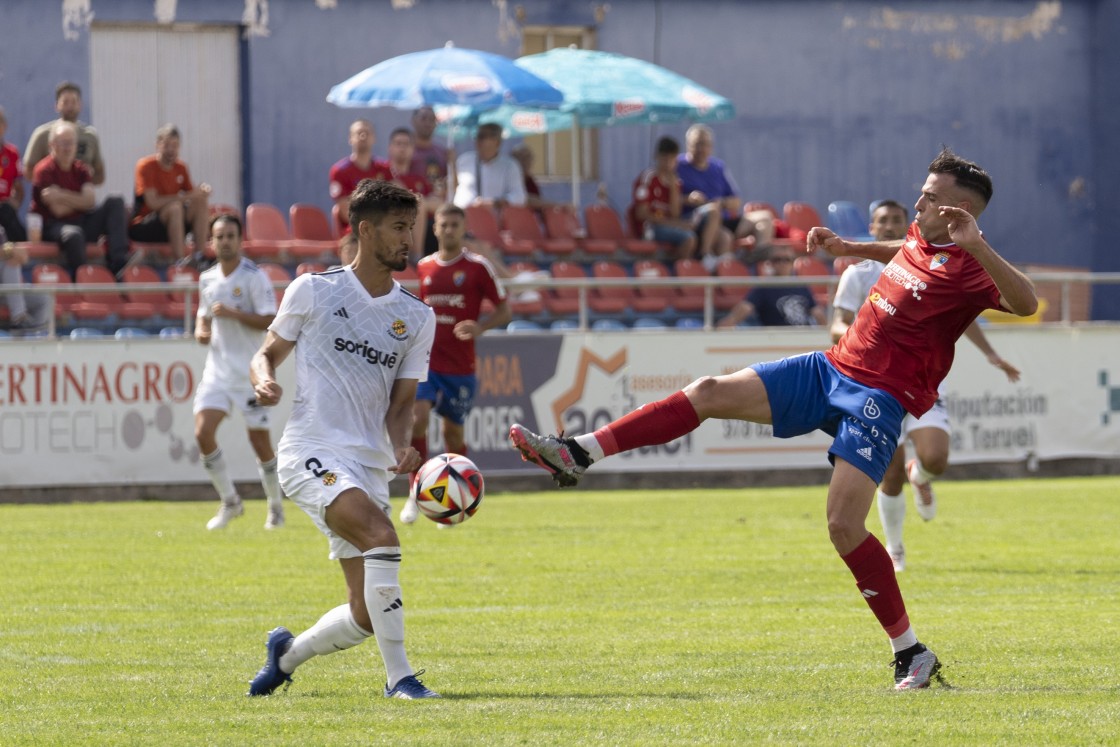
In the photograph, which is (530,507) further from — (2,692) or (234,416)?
(2,692)

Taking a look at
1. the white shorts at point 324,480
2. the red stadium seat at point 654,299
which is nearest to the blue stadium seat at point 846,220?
the red stadium seat at point 654,299

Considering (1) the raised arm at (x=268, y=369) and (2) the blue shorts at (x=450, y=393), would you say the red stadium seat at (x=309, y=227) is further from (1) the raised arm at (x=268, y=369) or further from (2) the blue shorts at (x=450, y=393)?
(1) the raised arm at (x=268, y=369)

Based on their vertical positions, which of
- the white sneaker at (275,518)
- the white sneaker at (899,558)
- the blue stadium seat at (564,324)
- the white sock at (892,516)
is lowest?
the white sneaker at (275,518)

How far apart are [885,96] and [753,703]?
22725 mm

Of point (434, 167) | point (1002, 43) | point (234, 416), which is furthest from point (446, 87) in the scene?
point (1002, 43)

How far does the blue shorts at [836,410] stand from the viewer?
6.85 meters

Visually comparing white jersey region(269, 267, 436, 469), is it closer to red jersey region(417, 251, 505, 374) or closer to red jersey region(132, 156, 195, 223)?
red jersey region(417, 251, 505, 374)

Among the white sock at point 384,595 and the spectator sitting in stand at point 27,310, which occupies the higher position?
the white sock at point 384,595

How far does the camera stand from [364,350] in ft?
22.4

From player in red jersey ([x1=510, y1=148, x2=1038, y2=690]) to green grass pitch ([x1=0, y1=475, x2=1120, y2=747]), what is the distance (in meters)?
0.51

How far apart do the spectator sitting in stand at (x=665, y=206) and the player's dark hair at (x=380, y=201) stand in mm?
14101

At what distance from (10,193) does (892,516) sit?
1087 cm

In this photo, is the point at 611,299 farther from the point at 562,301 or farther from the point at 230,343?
the point at 230,343

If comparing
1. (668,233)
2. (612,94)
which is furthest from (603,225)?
(612,94)
